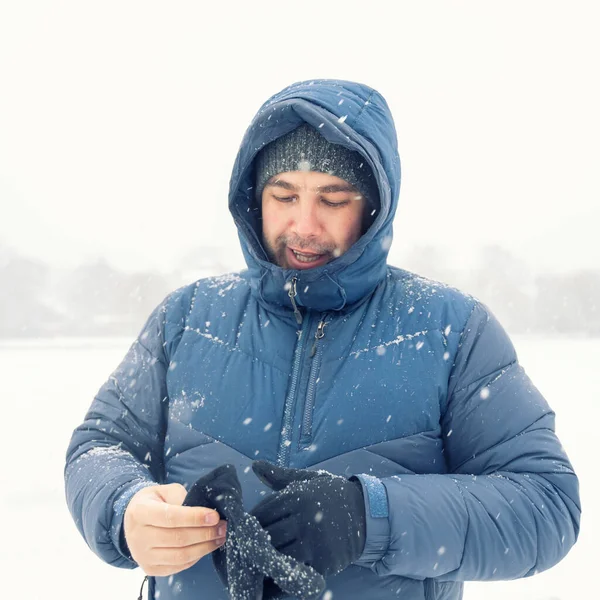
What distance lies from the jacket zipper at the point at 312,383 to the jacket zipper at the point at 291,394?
0.03 metres

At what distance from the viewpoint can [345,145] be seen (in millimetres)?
1674

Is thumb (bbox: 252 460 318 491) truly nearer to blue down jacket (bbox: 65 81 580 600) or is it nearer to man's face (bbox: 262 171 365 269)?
blue down jacket (bbox: 65 81 580 600)

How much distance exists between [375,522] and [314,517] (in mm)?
142

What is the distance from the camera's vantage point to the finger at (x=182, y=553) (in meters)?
1.21

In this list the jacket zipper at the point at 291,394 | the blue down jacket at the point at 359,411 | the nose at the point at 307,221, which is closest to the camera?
the blue down jacket at the point at 359,411

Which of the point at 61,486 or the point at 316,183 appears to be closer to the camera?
the point at 316,183

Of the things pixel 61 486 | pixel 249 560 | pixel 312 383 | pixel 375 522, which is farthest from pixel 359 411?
pixel 61 486

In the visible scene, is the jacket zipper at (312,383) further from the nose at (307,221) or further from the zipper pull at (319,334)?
the nose at (307,221)

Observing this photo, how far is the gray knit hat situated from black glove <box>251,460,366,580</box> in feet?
2.89

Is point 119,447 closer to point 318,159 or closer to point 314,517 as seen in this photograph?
point 314,517

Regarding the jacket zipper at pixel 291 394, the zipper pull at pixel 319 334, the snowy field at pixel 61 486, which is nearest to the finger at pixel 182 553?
the jacket zipper at pixel 291 394

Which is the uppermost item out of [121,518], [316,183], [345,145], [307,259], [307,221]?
[345,145]

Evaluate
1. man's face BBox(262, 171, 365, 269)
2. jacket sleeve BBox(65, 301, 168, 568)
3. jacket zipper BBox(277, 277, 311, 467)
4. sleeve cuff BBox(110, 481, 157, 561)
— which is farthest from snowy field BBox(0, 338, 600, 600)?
man's face BBox(262, 171, 365, 269)

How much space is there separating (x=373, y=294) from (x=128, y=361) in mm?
715
